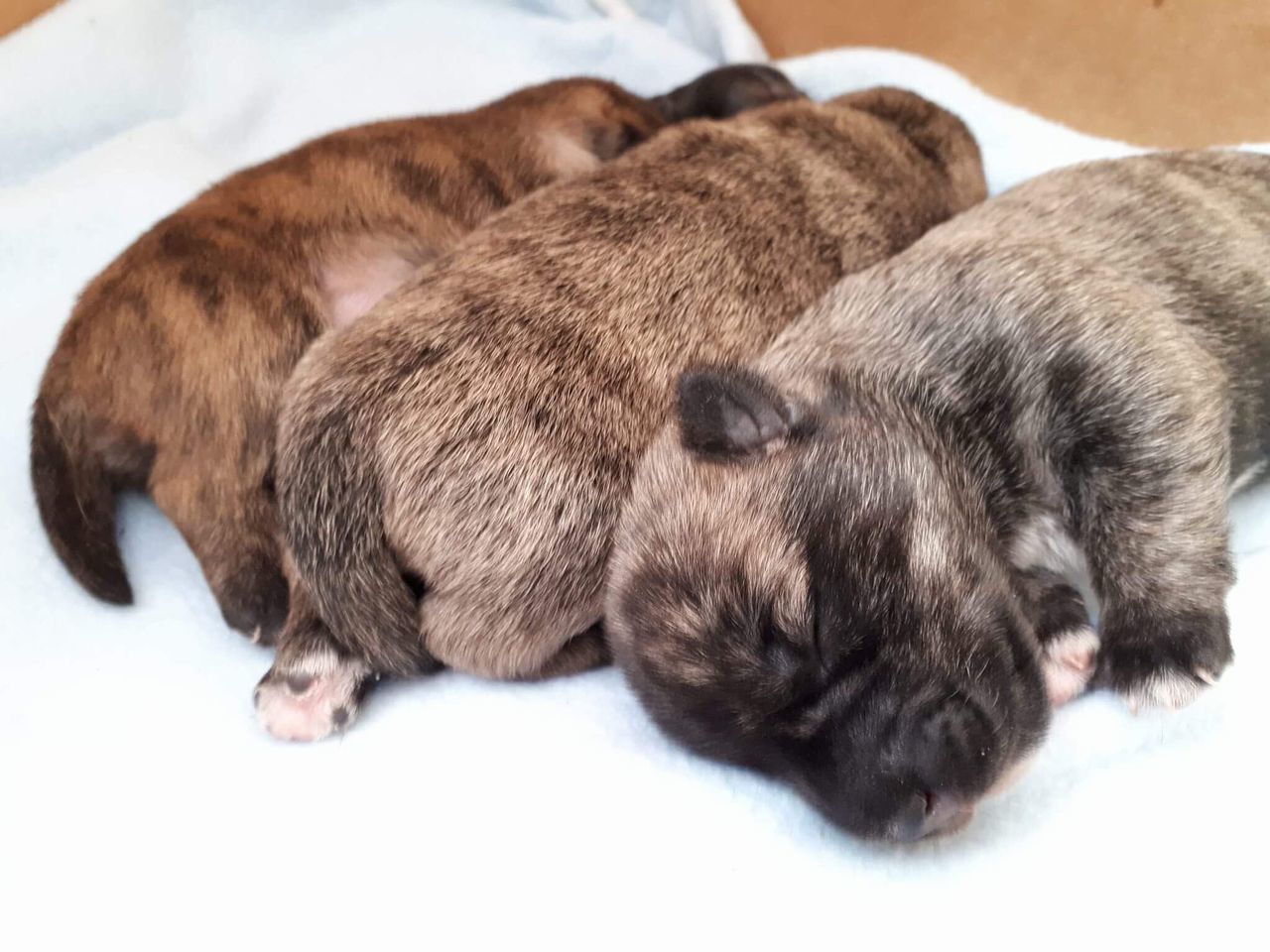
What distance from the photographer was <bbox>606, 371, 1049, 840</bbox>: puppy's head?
1498 mm

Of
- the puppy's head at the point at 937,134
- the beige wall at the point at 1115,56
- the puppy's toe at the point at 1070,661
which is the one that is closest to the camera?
the puppy's toe at the point at 1070,661

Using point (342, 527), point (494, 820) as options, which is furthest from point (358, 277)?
point (494, 820)

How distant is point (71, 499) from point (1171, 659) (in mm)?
2234

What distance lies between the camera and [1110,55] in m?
2.87

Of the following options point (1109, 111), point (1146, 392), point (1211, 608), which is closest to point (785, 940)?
point (1211, 608)

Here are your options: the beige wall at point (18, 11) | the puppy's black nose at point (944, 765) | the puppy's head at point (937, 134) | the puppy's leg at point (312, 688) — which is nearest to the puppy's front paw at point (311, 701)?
the puppy's leg at point (312, 688)

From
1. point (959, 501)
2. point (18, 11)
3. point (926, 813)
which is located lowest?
point (926, 813)

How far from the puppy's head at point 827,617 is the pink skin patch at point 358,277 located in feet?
3.48

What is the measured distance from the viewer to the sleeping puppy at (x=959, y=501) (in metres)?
1.52

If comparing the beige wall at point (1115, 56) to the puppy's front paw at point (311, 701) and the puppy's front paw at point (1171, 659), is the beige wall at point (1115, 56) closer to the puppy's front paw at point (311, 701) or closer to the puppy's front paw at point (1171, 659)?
the puppy's front paw at point (1171, 659)

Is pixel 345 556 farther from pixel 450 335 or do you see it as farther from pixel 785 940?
pixel 785 940

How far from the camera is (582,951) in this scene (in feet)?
5.19

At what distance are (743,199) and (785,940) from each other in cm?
151

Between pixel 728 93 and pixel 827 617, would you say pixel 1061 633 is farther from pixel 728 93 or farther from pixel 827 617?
pixel 728 93
